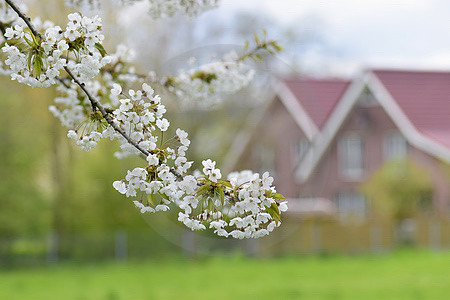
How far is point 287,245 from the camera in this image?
19312 mm

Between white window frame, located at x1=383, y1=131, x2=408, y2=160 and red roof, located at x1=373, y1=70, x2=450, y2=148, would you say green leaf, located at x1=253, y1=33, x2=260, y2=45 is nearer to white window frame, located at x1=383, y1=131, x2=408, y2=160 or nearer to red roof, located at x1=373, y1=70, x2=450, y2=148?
red roof, located at x1=373, y1=70, x2=450, y2=148

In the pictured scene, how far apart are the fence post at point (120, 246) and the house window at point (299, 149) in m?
5.21

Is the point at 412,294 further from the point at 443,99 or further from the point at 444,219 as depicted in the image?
the point at 443,99

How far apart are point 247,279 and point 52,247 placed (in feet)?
25.5

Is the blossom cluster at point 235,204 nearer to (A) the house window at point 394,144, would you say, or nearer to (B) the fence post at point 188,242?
(B) the fence post at point 188,242

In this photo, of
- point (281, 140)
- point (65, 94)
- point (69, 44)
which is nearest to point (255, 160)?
point (281, 140)

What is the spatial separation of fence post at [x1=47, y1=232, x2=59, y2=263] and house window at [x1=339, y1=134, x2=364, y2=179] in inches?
385

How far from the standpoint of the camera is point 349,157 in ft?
75.5

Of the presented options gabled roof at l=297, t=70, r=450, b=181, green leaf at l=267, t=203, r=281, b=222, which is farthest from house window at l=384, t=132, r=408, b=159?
green leaf at l=267, t=203, r=281, b=222

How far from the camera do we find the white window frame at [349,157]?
22641mm

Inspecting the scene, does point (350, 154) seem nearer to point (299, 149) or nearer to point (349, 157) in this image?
point (349, 157)

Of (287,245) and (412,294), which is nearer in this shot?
(412,294)

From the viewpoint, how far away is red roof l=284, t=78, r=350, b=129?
21.8 m

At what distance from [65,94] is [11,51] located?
84.4 inches
